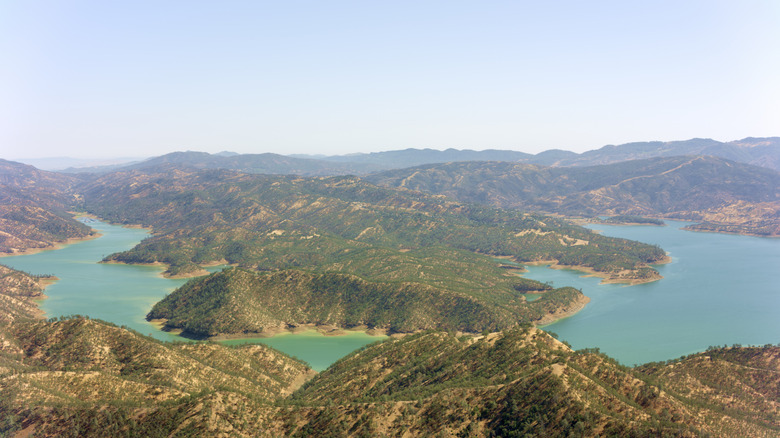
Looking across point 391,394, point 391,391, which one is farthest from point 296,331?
point 391,394

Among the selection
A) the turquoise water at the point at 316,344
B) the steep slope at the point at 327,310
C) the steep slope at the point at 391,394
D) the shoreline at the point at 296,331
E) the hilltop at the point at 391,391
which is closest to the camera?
the steep slope at the point at 391,394

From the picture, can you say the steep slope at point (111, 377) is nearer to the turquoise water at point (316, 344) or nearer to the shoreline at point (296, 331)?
the turquoise water at point (316, 344)

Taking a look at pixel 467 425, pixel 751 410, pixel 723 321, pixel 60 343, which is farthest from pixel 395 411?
pixel 723 321

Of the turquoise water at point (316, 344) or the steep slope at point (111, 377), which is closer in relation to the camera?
the steep slope at point (111, 377)

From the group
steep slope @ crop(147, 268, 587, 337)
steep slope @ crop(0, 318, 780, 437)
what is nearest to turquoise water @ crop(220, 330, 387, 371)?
steep slope @ crop(147, 268, 587, 337)

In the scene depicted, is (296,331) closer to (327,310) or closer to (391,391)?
(327,310)

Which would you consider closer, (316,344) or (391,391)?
(391,391)

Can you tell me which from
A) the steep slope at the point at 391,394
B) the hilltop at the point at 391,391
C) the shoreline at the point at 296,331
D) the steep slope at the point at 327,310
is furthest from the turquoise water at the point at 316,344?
the steep slope at the point at 391,394

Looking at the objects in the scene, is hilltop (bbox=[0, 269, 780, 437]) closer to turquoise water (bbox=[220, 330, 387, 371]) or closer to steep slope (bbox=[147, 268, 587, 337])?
turquoise water (bbox=[220, 330, 387, 371])
